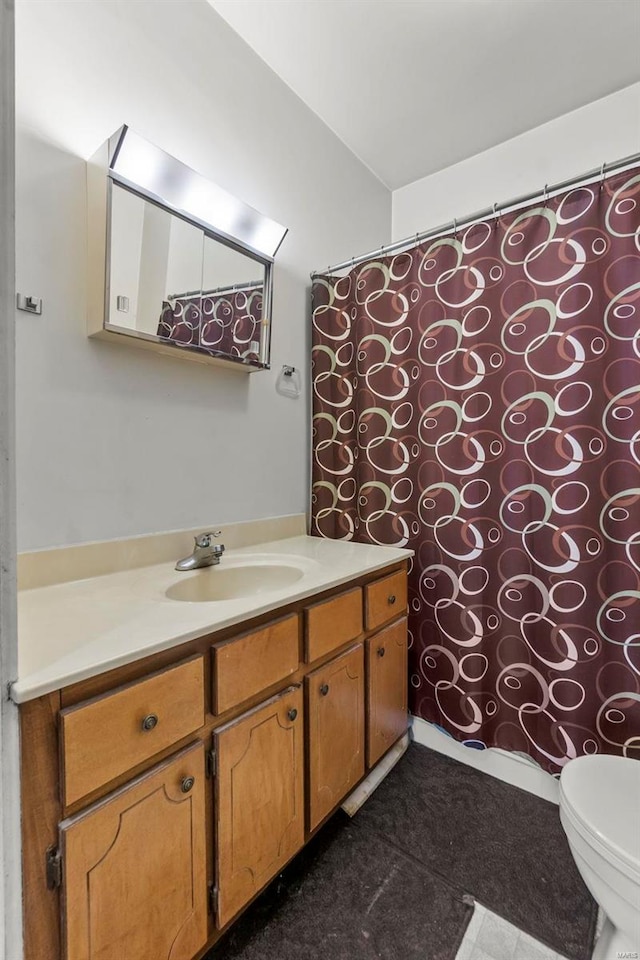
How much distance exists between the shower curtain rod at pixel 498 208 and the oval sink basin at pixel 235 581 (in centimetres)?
131

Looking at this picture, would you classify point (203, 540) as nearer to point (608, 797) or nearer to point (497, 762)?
point (608, 797)

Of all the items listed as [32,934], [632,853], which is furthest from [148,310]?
[632,853]

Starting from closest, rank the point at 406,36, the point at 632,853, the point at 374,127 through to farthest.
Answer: the point at 632,853, the point at 406,36, the point at 374,127

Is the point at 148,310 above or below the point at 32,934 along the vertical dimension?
above

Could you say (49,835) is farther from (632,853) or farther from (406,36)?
(406,36)

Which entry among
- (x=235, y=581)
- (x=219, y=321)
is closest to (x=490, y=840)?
(x=235, y=581)

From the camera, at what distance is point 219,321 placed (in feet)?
4.91

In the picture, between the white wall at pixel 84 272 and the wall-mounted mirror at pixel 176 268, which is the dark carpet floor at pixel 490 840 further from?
the wall-mounted mirror at pixel 176 268

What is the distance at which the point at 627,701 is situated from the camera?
1323mm

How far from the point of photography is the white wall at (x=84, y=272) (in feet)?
3.69

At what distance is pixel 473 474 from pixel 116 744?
1.32 metres

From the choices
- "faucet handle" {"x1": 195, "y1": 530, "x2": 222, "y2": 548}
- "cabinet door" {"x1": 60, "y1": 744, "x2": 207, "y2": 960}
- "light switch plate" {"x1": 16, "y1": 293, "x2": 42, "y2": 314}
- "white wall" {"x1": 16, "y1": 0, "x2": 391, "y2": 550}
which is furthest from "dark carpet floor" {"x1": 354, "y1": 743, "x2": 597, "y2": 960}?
"light switch plate" {"x1": 16, "y1": 293, "x2": 42, "y2": 314}

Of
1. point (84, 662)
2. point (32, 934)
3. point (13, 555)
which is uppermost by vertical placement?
point (13, 555)

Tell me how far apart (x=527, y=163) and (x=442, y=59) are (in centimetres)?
60
